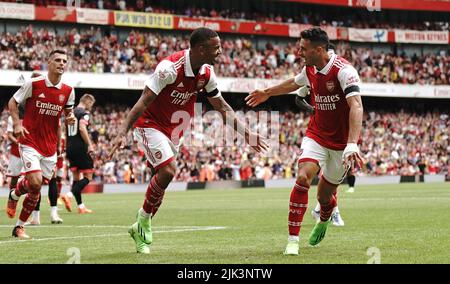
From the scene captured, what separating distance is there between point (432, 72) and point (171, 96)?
183 ft

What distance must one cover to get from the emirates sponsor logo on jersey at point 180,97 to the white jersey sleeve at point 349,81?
1.76m

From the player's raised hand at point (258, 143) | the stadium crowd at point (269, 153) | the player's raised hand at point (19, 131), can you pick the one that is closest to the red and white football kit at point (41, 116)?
the player's raised hand at point (19, 131)

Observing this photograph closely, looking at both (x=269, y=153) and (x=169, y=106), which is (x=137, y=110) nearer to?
(x=169, y=106)

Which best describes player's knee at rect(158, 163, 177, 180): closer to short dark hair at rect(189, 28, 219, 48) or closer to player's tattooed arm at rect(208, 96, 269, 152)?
player's tattooed arm at rect(208, 96, 269, 152)

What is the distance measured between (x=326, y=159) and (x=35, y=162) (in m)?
4.58

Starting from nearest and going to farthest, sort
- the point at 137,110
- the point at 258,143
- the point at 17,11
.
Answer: the point at 137,110, the point at 258,143, the point at 17,11

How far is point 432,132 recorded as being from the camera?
58.6m

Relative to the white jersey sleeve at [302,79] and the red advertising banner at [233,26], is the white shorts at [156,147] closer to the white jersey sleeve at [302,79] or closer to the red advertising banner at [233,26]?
the white jersey sleeve at [302,79]

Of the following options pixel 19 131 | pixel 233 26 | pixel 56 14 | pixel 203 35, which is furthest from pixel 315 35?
pixel 233 26

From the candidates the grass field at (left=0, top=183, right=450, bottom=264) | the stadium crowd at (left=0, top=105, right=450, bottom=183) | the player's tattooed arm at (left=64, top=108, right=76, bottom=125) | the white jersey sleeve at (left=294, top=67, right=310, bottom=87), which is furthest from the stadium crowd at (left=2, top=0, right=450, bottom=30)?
the white jersey sleeve at (left=294, top=67, right=310, bottom=87)

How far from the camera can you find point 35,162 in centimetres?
1290
